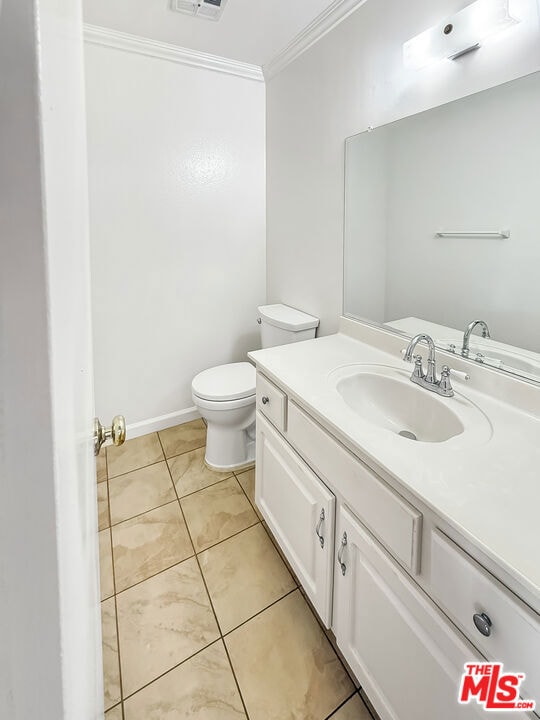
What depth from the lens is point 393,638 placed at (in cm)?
81

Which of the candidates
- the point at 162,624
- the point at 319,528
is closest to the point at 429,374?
the point at 319,528

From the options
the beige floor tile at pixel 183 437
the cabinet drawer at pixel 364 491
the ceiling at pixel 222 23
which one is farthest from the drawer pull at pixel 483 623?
the ceiling at pixel 222 23

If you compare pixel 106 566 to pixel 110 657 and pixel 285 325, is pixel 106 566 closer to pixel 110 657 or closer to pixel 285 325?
pixel 110 657

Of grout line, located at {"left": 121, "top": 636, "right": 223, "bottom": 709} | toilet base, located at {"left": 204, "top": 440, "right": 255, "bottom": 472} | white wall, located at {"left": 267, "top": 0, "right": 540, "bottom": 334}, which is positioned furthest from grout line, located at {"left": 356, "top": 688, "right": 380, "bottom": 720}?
Answer: white wall, located at {"left": 267, "top": 0, "right": 540, "bottom": 334}

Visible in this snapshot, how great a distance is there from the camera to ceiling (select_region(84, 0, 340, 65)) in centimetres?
162

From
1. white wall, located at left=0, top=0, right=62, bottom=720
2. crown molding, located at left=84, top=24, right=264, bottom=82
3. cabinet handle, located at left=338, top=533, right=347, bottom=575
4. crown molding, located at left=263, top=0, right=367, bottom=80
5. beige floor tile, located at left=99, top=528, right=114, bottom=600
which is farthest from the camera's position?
crown molding, located at left=84, top=24, right=264, bottom=82

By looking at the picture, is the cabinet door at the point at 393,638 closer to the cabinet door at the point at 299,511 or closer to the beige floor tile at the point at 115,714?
the cabinet door at the point at 299,511

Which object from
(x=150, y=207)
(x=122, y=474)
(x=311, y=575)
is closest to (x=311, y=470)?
(x=311, y=575)

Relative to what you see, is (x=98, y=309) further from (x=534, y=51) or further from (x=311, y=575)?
(x=534, y=51)

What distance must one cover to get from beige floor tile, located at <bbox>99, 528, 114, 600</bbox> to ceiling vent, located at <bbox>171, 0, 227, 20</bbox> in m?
2.41

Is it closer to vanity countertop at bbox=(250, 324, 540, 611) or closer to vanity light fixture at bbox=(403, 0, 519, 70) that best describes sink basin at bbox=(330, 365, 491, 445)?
vanity countertop at bbox=(250, 324, 540, 611)

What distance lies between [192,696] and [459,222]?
5.57 feet

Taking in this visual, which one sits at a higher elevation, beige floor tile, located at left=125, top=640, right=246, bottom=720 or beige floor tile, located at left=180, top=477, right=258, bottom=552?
beige floor tile, located at left=180, top=477, right=258, bottom=552

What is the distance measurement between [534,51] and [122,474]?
2.38 m
